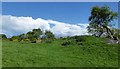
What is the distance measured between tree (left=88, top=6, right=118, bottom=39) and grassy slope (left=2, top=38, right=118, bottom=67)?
43.1ft

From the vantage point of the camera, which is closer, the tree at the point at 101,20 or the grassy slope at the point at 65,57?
the grassy slope at the point at 65,57

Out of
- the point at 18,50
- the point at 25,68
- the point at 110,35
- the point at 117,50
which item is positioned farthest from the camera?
the point at 110,35

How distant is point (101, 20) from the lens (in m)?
30.7

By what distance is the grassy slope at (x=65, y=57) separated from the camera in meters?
12.3

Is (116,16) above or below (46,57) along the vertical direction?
above

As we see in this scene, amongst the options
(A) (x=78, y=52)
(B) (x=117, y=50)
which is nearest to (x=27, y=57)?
(A) (x=78, y=52)

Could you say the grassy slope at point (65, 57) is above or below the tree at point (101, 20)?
below

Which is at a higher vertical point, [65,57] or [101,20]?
[101,20]

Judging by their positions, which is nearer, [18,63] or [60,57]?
[18,63]

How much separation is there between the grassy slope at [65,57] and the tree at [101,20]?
13.1 m

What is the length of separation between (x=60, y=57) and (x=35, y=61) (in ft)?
5.39

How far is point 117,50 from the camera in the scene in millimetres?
16266

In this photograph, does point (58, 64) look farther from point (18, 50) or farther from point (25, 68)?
point (18, 50)

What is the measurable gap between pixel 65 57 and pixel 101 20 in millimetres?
17555
